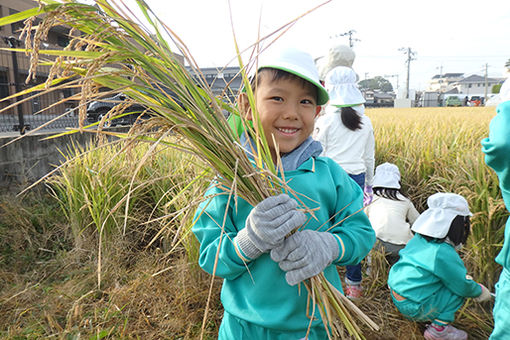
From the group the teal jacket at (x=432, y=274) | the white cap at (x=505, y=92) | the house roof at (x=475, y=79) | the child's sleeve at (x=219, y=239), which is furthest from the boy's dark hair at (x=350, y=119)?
the house roof at (x=475, y=79)

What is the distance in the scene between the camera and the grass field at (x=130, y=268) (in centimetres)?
201

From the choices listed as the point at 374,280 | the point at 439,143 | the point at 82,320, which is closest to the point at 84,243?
the point at 82,320

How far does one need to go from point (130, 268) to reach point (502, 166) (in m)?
2.55

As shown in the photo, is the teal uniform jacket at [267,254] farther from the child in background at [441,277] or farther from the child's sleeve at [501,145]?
the child in background at [441,277]

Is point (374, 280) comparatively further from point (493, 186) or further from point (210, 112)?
point (210, 112)

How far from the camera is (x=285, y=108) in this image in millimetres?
1072

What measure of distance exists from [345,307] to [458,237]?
1245mm

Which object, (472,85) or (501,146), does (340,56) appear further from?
(472,85)

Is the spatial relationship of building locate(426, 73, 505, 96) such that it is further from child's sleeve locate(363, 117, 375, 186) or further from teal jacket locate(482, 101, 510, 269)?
teal jacket locate(482, 101, 510, 269)

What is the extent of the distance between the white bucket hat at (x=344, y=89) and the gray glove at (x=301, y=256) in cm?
200

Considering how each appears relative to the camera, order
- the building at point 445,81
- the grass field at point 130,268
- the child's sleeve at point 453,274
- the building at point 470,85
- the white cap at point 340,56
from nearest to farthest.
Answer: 1. the child's sleeve at point 453,274
2. the grass field at point 130,268
3. the white cap at point 340,56
4. the building at point 470,85
5. the building at point 445,81

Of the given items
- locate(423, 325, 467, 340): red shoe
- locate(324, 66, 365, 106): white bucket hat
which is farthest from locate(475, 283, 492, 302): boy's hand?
locate(324, 66, 365, 106): white bucket hat

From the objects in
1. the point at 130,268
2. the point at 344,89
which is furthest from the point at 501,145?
the point at 130,268

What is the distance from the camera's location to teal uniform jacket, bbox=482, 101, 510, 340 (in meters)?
1.16
